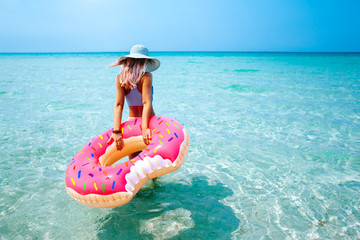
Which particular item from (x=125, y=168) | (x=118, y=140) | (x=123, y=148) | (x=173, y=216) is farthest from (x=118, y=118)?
(x=173, y=216)

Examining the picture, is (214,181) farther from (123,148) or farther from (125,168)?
(125,168)

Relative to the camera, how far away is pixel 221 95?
33.2 ft

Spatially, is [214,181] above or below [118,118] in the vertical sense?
below

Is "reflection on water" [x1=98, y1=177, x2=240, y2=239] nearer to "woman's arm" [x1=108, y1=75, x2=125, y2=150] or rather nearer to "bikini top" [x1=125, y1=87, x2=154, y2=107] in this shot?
"woman's arm" [x1=108, y1=75, x2=125, y2=150]

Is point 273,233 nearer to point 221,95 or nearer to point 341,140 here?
point 341,140

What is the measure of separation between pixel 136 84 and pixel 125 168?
2.95ft

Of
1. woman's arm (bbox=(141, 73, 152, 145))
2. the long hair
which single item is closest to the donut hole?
woman's arm (bbox=(141, 73, 152, 145))

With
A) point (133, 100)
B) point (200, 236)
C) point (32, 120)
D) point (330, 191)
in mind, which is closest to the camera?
point (200, 236)

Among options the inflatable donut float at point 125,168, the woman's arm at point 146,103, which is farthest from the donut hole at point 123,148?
the woman's arm at point 146,103

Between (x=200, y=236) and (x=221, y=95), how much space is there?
7915 mm

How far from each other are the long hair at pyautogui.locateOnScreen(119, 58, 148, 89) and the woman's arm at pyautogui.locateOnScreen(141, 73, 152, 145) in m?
0.07

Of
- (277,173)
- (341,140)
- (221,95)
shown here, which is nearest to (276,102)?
(221,95)

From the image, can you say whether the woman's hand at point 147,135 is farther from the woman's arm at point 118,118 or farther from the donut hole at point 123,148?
the woman's arm at point 118,118

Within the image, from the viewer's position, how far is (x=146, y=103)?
2.70 m
